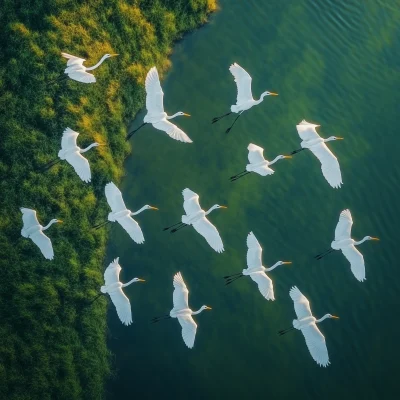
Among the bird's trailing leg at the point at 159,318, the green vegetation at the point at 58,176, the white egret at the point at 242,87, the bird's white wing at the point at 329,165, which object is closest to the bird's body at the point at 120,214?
the green vegetation at the point at 58,176

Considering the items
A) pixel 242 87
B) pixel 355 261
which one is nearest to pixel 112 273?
pixel 242 87

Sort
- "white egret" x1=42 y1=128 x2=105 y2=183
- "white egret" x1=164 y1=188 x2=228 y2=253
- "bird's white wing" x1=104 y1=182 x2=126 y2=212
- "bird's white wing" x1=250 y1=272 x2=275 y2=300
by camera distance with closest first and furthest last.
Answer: "white egret" x1=42 y1=128 x2=105 y2=183, "bird's white wing" x1=104 y1=182 x2=126 y2=212, "white egret" x1=164 y1=188 x2=228 y2=253, "bird's white wing" x1=250 y1=272 x2=275 y2=300

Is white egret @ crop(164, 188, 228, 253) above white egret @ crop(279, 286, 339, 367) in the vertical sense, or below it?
above

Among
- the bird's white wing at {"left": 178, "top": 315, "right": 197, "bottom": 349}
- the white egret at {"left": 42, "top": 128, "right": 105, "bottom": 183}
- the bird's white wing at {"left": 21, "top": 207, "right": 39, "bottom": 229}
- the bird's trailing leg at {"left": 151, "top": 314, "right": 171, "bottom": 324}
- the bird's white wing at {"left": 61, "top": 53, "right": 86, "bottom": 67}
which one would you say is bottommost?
the bird's trailing leg at {"left": 151, "top": 314, "right": 171, "bottom": 324}

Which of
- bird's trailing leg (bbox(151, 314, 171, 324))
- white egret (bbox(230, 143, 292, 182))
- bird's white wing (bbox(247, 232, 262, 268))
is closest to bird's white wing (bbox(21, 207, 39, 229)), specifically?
bird's trailing leg (bbox(151, 314, 171, 324))

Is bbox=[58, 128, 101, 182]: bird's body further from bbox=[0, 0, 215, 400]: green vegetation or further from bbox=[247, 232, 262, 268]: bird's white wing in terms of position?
bbox=[247, 232, 262, 268]: bird's white wing

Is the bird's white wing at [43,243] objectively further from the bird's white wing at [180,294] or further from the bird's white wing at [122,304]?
the bird's white wing at [180,294]
